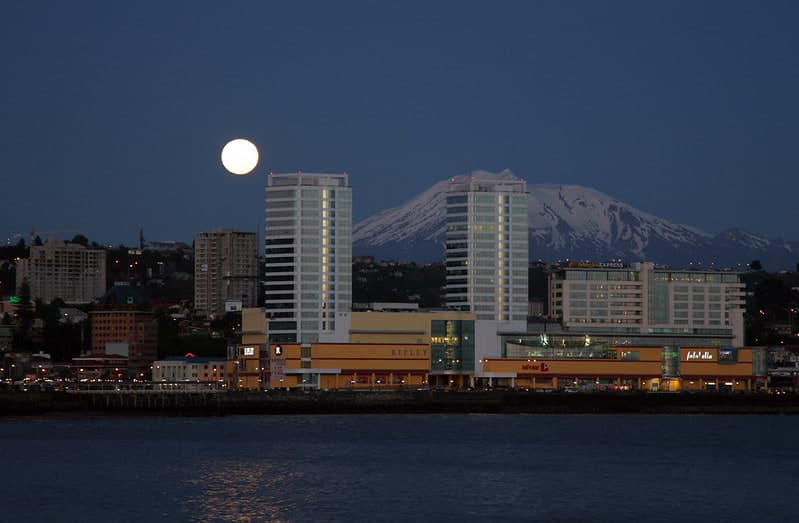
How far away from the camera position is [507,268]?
17938 cm

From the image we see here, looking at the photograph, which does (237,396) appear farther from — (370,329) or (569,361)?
(569,361)

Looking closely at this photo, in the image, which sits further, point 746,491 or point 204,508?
point 746,491

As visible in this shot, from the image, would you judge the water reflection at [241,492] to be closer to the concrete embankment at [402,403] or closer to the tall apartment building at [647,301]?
the concrete embankment at [402,403]

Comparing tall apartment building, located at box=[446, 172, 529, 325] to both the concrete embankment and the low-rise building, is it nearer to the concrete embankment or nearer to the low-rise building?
the concrete embankment

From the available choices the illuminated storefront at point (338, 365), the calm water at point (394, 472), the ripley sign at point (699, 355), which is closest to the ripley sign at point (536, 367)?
the illuminated storefront at point (338, 365)

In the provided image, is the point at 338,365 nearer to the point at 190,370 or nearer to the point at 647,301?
the point at 190,370

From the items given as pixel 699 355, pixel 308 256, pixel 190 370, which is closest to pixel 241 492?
pixel 308 256

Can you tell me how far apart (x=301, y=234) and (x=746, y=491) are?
95577 mm

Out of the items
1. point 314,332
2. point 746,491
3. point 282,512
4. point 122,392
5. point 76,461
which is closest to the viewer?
point 282,512

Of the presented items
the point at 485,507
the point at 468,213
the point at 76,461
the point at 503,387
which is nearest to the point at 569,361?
the point at 503,387

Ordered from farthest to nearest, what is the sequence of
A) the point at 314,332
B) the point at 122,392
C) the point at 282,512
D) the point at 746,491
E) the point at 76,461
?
the point at 314,332 → the point at 122,392 → the point at 76,461 → the point at 746,491 → the point at 282,512

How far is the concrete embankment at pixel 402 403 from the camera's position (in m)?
150

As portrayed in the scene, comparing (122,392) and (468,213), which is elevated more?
(468,213)

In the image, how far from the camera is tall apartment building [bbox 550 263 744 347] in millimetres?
185375
